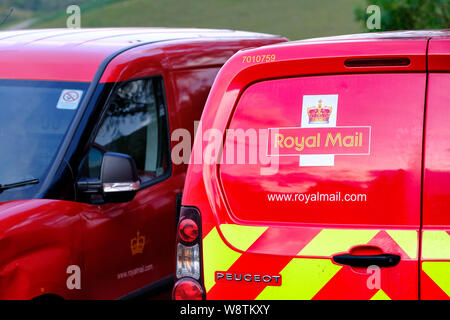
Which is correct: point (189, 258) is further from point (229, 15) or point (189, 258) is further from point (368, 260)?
point (229, 15)

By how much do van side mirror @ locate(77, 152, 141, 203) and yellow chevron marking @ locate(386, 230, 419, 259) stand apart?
1810 millimetres

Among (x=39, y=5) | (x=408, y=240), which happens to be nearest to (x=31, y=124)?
(x=408, y=240)

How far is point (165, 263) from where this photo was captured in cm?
542

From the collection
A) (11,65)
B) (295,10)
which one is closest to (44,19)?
(295,10)

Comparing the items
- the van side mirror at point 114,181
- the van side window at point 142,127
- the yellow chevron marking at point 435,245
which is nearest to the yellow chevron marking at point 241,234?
the yellow chevron marking at point 435,245

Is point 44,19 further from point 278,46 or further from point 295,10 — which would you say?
point 278,46

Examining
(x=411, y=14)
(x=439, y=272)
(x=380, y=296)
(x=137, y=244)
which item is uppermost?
(x=411, y=14)

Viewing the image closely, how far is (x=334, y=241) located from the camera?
3369 millimetres

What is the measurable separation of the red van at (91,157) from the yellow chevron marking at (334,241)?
1561 mm

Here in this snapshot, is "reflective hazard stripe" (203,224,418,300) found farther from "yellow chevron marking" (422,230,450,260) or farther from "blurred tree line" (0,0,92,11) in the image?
"blurred tree line" (0,0,92,11)

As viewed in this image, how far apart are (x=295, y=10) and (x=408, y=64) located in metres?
49.9

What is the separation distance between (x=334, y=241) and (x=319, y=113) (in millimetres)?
506

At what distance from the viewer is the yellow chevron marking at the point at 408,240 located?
3264 millimetres
